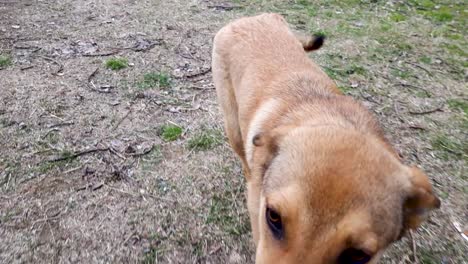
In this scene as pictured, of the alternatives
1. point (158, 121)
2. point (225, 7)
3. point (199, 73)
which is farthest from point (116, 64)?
point (225, 7)

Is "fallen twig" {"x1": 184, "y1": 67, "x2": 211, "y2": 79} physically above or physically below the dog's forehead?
below

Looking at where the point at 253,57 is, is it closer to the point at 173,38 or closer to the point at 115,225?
the point at 115,225

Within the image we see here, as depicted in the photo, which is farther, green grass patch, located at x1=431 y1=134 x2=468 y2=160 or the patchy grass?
the patchy grass

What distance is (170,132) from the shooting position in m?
4.54

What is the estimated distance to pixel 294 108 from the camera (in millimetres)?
2891

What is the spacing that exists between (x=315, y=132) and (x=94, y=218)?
2238mm

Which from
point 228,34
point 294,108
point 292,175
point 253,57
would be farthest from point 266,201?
point 228,34

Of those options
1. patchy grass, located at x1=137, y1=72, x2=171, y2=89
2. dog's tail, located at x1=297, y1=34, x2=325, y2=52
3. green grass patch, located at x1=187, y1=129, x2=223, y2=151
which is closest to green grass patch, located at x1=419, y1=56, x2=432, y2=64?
dog's tail, located at x1=297, y1=34, x2=325, y2=52

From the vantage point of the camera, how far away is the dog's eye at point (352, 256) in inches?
74.4

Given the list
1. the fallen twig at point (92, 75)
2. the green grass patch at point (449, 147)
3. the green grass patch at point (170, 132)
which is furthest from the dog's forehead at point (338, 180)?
the fallen twig at point (92, 75)

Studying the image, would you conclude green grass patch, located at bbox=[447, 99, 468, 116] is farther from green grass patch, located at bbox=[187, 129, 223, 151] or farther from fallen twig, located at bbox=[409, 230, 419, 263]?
green grass patch, located at bbox=[187, 129, 223, 151]

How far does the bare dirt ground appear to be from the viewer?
3.41m

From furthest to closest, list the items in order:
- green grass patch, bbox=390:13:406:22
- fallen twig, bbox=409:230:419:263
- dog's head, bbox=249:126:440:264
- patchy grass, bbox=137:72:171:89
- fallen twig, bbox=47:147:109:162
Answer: green grass patch, bbox=390:13:406:22 < patchy grass, bbox=137:72:171:89 < fallen twig, bbox=47:147:109:162 < fallen twig, bbox=409:230:419:263 < dog's head, bbox=249:126:440:264

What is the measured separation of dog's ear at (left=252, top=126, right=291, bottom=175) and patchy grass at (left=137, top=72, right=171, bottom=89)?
3.01m
